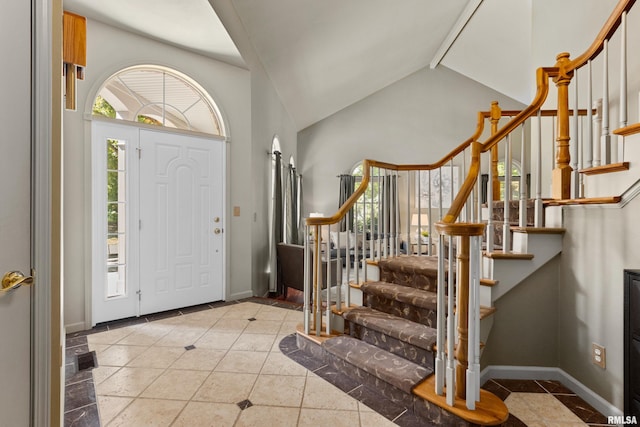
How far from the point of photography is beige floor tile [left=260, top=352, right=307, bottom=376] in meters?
2.14

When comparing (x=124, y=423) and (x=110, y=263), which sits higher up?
(x=110, y=263)

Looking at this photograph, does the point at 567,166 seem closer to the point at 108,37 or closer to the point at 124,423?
the point at 124,423

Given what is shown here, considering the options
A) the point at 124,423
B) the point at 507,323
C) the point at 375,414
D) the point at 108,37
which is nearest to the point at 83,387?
the point at 124,423

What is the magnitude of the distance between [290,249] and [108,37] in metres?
3.17

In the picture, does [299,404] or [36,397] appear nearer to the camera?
[36,397]

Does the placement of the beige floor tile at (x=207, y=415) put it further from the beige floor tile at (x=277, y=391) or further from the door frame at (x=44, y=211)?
the door frame at (x=44, y=211)

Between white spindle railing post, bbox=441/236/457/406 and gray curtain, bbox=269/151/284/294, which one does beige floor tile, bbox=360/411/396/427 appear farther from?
gray curtain, bbox=269/151/284/294

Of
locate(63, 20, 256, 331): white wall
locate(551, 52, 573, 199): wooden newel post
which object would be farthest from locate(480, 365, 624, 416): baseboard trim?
locate(63, 20, 256, 331): white wall

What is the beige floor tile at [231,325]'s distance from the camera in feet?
9.52

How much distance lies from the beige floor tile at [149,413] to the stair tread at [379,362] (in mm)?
1016

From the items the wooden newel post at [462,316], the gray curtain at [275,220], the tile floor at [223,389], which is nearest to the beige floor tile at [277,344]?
the tile floor at [223,389]

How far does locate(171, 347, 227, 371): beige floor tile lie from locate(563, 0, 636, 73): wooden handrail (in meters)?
3.20

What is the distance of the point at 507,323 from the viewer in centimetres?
209

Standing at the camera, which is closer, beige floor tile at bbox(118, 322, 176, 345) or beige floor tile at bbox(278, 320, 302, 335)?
beige floor tile at bbox(118, 322, 176, 345)
